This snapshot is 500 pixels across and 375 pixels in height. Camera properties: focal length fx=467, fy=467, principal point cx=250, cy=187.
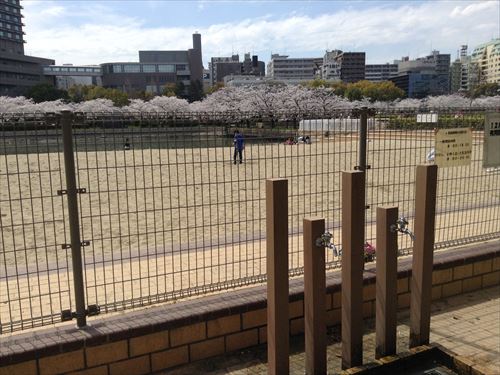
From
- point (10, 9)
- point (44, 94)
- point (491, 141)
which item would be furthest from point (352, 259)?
point (10, 9)

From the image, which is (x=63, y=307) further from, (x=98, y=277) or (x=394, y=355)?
(x=394, y=355)

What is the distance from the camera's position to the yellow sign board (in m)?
4.56

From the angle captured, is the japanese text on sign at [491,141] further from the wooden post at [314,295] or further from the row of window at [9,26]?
the row of window at [9,26]

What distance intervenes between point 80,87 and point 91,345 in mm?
107724

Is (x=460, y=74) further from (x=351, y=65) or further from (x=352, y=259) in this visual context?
(x=352, y=259)

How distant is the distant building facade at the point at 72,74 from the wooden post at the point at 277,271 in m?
120

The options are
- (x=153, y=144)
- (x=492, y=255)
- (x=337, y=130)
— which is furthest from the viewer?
(x=492, y=255)

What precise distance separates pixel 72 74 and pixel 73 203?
436 ft

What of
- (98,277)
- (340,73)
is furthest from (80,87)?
(98,277)

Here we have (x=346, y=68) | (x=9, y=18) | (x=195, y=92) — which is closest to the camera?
(x=9, y=18)

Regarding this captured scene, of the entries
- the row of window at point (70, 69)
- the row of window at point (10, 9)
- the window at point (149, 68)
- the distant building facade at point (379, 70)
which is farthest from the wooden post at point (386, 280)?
the distant building facade at point (379, 70)

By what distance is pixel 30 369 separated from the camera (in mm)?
3043

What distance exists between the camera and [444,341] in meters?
3.83

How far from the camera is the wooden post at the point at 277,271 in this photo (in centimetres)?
292
